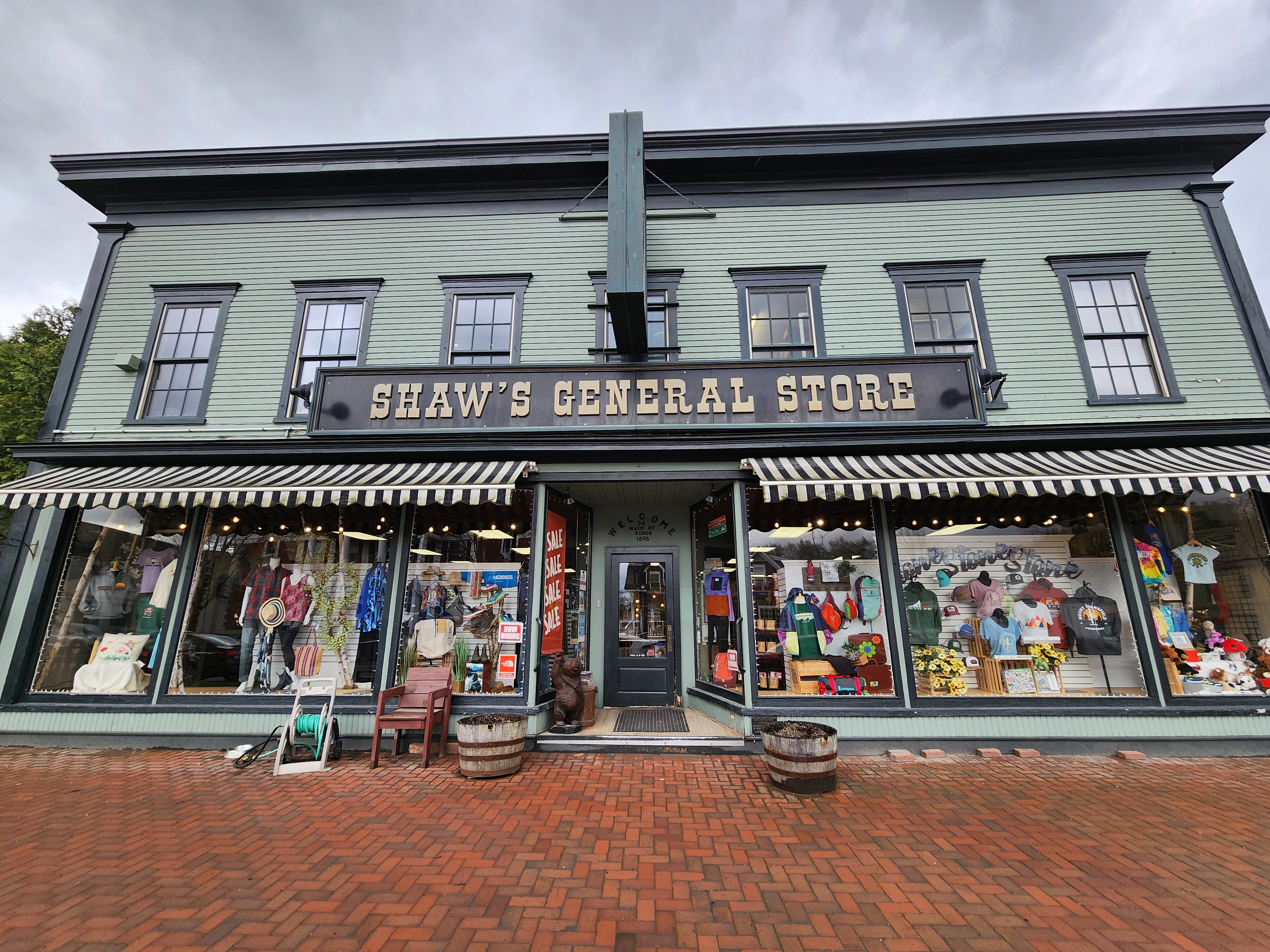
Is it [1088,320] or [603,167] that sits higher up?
[603,167]

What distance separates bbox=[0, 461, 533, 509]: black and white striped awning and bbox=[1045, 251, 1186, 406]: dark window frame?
28.4ft

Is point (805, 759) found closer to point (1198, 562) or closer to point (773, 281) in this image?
point (1198, 562)

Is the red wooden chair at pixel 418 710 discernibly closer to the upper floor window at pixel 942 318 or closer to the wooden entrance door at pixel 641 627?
the wooden entrance door at pixel 641 627

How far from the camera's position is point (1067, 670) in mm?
7145

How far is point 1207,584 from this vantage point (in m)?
7.32

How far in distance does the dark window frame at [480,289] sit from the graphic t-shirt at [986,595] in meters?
8.02

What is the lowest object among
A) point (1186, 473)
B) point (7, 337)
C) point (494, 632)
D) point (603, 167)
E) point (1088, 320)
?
point (494, 632)

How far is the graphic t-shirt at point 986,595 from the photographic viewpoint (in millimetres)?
7500

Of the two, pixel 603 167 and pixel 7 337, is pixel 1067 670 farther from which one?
pixel 7 337

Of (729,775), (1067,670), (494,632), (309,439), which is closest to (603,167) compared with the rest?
(309,439)

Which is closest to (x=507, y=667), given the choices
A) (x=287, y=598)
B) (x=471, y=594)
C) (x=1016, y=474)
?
(x=471, y=594)

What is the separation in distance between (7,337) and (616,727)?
2968cm

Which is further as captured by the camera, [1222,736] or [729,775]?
[1222,736]

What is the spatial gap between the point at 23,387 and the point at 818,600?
27.5 m
